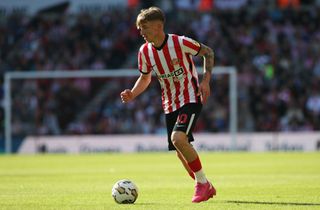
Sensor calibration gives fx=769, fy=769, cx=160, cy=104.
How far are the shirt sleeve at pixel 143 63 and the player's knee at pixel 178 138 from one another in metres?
1.18

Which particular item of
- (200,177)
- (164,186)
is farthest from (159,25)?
(164,186)

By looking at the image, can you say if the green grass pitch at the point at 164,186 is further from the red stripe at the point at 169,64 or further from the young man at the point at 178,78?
the red stripe at the point at 169,64

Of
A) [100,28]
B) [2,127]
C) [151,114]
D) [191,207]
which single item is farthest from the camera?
[100,28]

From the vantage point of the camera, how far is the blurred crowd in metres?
30.1

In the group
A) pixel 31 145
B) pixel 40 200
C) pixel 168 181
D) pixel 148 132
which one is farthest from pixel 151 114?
pixel 40 200

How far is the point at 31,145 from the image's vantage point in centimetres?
3162

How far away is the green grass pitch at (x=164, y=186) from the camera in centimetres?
969

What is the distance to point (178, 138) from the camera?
9.98m

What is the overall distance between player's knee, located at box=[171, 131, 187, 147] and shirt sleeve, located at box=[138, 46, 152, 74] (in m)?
1.18

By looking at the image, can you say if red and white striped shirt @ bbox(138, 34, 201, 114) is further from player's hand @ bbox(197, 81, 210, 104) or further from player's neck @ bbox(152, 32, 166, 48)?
player's hand @ bbox(197, 81, 210, 104)

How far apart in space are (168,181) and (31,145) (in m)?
17.6

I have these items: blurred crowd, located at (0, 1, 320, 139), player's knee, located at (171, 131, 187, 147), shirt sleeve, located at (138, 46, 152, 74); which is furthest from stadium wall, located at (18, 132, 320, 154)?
player's knee, located at (171, 131, 187, 147)

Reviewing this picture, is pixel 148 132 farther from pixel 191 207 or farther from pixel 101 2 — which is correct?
pixel 191 207

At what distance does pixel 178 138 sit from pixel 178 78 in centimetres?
91
